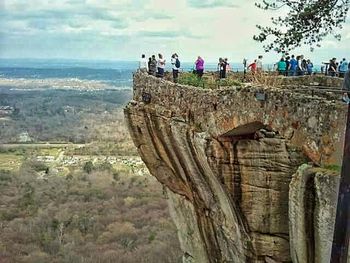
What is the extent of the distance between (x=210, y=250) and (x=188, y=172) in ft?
8.21

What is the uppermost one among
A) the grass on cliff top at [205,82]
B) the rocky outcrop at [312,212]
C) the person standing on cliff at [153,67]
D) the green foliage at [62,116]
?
the person standing on cliff at [153,67]

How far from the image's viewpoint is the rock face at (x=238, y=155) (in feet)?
39.0

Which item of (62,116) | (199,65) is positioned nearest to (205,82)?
(199,65)

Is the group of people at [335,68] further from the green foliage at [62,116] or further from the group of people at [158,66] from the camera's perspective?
the green foliage at [62,116]

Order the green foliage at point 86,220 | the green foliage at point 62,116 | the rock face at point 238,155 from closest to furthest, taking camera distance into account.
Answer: the rock face at point 238,155 < the green foliage at point 86,220 < the green foliage at point 62,116

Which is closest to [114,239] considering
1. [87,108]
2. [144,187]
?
[144,187]

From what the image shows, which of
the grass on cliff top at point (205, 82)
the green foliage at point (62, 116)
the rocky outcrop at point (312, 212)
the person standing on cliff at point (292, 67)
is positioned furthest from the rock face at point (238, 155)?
the green foliage at point (62, 116)

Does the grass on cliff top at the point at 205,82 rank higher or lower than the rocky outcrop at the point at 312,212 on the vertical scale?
higher

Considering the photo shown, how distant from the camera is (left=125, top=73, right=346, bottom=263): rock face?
1187 centimetres

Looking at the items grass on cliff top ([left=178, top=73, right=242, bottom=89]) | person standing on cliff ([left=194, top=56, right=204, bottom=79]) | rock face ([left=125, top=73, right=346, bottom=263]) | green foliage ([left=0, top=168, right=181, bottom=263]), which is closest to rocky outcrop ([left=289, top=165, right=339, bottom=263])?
rock face ([left=125, top=73, right=346, bottom=263])

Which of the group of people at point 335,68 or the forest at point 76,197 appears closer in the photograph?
the group of people at point 335,68

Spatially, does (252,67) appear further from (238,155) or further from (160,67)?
(238,155)

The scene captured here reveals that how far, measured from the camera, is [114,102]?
509 feet

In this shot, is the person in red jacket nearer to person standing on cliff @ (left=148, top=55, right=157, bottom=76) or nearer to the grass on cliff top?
the grass on cliff top
